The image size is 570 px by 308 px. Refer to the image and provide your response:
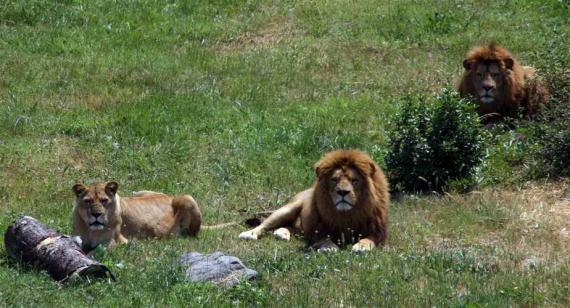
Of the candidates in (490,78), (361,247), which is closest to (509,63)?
(490,78)

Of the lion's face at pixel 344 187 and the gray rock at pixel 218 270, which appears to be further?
the lion's face at pixel 344 187

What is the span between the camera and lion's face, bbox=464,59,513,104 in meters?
18.3

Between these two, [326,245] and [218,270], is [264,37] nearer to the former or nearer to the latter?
[326,245]

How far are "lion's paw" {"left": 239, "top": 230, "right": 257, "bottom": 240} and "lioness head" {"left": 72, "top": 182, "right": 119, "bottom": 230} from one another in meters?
1.56

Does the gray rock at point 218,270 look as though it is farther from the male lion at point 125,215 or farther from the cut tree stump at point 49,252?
the male lion at point 125,215

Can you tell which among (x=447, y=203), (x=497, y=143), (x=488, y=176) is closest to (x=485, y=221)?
(x=447, y=203)

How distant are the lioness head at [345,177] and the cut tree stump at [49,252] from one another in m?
2.96

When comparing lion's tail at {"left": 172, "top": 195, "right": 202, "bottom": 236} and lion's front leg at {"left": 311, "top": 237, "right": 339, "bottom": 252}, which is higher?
lion's front leg at {"left": 311, "top": 237, "right": 339, "bottom": 252}

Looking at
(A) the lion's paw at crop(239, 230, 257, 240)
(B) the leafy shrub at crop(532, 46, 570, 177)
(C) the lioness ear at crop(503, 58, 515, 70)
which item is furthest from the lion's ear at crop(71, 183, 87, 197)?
(C) the lioness ear at crop(503, 58, 515, 70)

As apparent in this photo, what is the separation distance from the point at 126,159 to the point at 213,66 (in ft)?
15.3

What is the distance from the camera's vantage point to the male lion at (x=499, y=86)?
60.0ft

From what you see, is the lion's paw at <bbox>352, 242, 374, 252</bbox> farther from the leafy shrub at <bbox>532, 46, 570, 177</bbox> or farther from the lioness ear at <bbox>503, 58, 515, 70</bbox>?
the lioness ear at <bbox>503, 58, 515, 70</bbox>

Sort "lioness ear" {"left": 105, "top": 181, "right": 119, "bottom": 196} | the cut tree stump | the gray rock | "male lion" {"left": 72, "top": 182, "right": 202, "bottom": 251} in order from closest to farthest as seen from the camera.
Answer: the gray rock
the cut tree stump
"male lion" {"left": 72, "top": 182, "right": 202, "bottom": 251}
"lioness ear" {"left": 105, "top": 181, "right": 119, "bottom": 196}

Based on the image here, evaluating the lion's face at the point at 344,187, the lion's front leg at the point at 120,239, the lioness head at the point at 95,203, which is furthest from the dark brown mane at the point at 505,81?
the lioness head at the point at 95,203
